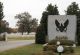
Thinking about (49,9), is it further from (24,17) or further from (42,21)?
(24,17)

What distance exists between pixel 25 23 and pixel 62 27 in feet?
233

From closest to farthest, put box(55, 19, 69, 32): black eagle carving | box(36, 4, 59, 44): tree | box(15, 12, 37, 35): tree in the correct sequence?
1. box(55, 19, 69, 32): black eagle carving
2. box(36, 4, 59, 44): tree
3. box(15, 12, 37, 35): tree

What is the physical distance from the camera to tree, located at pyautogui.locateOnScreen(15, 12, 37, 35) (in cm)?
11411

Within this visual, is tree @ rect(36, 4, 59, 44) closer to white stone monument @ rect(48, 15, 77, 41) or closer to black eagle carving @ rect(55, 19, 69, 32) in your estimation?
white stone monument @ rect(48, 15, 77, 41)

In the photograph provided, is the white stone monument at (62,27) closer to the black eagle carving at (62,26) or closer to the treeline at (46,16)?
the black eagle carving at (62,26)

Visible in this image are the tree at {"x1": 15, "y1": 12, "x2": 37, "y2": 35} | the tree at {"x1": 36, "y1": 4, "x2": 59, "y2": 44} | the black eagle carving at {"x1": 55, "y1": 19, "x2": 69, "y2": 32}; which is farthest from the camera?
the tree at {"x1": 15, "y1": 12, "x2": 37, "y2": 35}

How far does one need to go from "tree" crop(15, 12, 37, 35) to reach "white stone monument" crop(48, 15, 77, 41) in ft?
221

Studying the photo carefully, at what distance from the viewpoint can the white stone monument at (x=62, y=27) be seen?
44.5m

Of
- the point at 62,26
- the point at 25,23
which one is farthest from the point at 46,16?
the point at 25,23

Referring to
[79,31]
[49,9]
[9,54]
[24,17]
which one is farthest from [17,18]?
[9,54]

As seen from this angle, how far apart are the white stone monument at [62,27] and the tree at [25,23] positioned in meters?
67.2

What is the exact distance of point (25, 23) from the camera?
11506cm

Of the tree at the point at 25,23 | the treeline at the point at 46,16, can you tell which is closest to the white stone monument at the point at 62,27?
the treeline at the point at 46,16

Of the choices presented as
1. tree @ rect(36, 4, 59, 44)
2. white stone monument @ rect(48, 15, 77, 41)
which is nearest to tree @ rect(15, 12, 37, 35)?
tree @ rect(36, 4, 59, 44)
